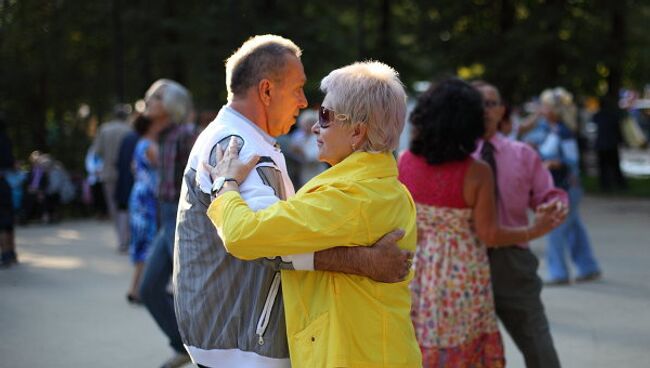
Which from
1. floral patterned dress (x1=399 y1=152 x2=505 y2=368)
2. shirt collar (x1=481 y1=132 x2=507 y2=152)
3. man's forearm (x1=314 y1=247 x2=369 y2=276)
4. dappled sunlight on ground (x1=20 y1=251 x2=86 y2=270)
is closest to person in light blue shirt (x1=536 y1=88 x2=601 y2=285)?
shirt collar (x1=481 y1=132 x2=507 y2=152)

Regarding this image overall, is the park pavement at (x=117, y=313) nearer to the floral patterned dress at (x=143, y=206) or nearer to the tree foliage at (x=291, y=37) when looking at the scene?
the floral patterned dress at (x=143, y=206)

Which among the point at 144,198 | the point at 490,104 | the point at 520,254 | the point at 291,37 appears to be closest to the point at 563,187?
the point at 144,198

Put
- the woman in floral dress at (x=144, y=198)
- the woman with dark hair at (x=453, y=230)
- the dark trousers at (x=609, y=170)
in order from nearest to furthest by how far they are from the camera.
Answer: the woman with dark hair at (x=453, y=230) → the woman in floral dress at (x=144, y=198) → the dark trousers at (x=609, y=170)

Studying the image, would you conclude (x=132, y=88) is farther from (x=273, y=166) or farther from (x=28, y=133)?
(x=273, y=166)

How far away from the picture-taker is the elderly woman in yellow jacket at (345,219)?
2.85 metres

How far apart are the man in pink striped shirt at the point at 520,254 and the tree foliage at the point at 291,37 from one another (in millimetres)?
13432

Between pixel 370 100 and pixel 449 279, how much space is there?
182cm

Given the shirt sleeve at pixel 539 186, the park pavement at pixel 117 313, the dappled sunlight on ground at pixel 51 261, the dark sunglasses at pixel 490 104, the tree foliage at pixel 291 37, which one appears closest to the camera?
the shirt sleeve at pixel 539 186

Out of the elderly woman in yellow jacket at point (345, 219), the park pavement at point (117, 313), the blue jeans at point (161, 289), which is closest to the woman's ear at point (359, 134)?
the elderly woman in yellow jacket at point (345, 219)

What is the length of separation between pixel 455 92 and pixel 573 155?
19.4 feet

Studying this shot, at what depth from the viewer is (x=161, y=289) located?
21.8 feet

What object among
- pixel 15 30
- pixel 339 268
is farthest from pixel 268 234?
pixel 15 30

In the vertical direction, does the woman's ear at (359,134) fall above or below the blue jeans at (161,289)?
above

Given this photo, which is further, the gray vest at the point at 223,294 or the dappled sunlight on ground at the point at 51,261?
the dappled sunlight on ground at the point at 51,261
